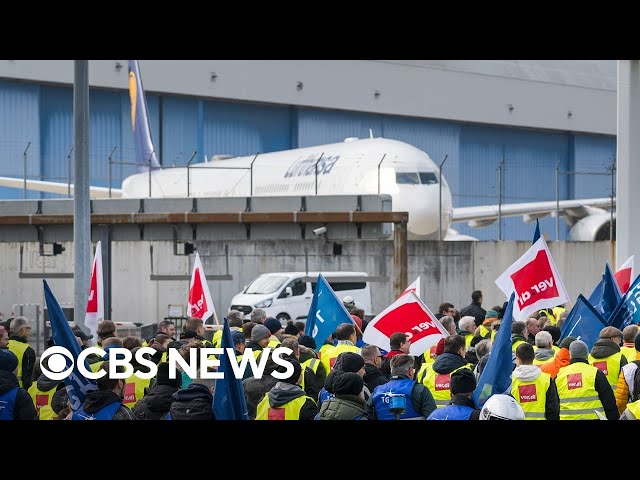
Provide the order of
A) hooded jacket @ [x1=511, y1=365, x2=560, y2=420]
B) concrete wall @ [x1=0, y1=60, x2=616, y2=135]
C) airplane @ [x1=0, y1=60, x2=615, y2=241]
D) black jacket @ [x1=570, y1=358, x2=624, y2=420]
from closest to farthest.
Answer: hooded jacket @ [x1=511, y1=365, x2=560, y2=420], black jacket @ [x1=570, y1=358, x2=624, y2=420], airplane @ [x1=0, y1=60, x2=615, y2=241], concrete wall @ [x1=0, y1=60, x2=616, y2=135]

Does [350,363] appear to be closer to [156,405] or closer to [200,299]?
[156,405]

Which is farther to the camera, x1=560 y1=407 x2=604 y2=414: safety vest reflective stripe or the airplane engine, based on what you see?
the airplane engine

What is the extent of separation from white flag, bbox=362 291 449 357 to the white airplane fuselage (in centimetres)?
1819

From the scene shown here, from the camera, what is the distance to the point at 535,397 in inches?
326

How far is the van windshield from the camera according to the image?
29812 millimetres

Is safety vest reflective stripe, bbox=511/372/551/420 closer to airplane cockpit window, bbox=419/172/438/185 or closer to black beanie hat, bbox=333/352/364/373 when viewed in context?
black beanie hat, bbox=333/352/364/373

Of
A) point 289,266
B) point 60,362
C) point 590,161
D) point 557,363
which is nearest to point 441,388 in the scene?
point 557,363

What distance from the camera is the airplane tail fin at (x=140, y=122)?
4588 cm

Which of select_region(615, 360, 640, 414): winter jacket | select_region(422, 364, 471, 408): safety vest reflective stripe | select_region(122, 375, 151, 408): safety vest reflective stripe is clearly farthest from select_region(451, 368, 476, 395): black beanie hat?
select_region(122, 375, 151, 408): safety vest reflective stripe

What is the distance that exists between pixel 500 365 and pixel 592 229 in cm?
3160

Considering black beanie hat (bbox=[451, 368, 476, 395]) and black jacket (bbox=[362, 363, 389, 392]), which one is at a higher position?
black beanie hat (bbox=[451, 368, 476, 395])

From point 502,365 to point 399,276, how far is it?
20.1m
